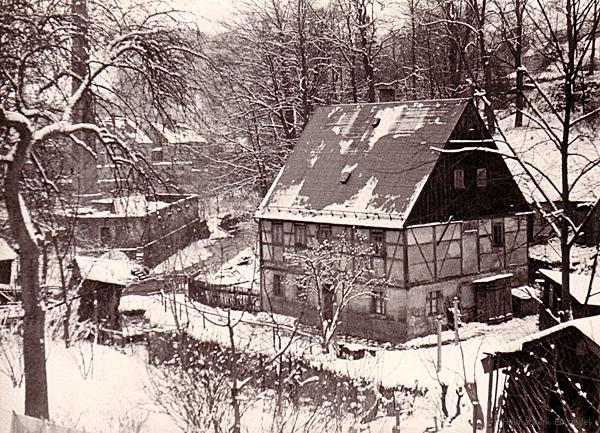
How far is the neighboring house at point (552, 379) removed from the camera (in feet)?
12.0

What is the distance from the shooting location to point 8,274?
5367 millimetres

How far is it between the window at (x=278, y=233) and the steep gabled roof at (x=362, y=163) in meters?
0.22

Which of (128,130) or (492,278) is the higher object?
(128,130)

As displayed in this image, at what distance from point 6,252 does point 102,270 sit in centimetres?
185

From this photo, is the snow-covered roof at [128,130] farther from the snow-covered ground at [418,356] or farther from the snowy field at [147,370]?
the snow-covered ground at [418,356]

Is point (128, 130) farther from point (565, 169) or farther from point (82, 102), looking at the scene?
point (565, 169)

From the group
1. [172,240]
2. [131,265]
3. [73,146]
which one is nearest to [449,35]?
[172,240]

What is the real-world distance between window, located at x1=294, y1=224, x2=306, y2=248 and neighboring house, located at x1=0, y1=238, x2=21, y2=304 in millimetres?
5069

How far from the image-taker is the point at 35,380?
4.13 meters

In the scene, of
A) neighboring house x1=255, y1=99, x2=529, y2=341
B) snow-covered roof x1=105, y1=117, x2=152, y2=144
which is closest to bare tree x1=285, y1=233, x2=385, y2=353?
neighboring house x1=255, y1=99, x2=529, y2=341

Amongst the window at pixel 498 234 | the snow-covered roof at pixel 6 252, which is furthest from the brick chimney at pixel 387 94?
the snow-covered roof at pixel 6 252

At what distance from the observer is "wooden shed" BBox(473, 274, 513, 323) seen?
9.29 m

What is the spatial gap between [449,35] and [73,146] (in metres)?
3.61

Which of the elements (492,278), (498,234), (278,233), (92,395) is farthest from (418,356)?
(92,395)
